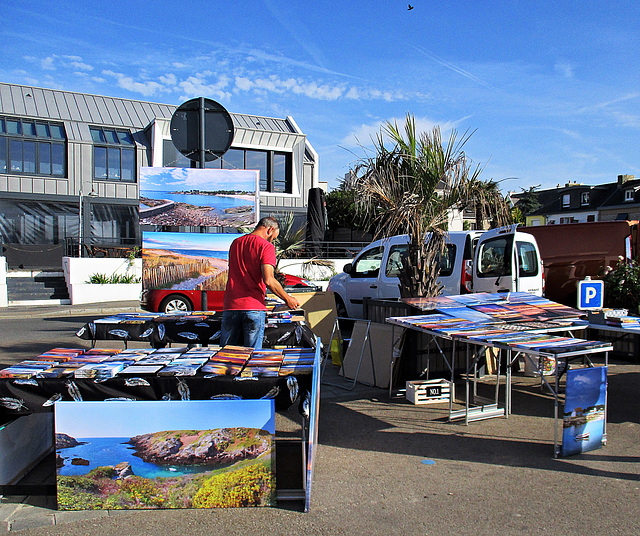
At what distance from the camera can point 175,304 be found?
13391mm

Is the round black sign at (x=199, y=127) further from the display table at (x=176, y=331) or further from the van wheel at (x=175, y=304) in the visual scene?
the van wheel at (x=175, y=304)

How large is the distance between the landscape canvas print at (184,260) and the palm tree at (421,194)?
255 centimetres

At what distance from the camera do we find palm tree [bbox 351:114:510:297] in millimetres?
7176

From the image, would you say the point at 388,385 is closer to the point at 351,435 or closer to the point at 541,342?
the point at 351,435

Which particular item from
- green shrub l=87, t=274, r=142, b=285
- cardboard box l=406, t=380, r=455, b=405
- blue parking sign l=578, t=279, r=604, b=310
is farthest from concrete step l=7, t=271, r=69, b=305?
blue parking sign l=578, t=279, r=604, b=310

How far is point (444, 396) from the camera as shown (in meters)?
6.37

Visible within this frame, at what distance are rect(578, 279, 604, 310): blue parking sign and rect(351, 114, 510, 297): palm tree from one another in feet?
5.67

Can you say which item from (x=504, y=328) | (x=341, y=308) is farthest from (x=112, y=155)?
(x=504, y=328)

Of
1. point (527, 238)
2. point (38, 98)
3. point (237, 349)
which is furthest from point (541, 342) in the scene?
point (38, 98)

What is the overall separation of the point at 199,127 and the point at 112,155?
17.8m

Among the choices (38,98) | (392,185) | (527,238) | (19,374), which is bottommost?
(19,374)

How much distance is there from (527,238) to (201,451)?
25.2 feet

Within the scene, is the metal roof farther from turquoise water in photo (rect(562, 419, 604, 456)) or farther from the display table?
turquoise water in photo (rect(562, 419, 604, 456))

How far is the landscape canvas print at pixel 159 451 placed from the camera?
365 centimetres
